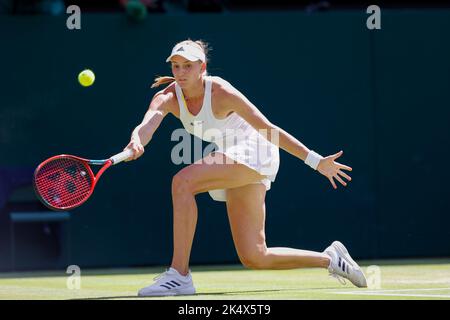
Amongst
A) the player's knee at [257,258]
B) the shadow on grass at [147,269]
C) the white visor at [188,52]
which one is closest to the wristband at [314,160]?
the player's knee at [257,258]

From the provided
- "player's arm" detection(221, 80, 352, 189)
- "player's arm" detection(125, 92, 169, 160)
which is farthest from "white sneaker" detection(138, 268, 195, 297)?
"player's arm" detection(221, 80, 352, 189)

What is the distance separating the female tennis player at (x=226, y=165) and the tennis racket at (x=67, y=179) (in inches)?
11.4

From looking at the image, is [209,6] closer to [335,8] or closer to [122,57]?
[122,57]

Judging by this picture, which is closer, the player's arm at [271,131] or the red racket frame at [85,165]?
the red racket frame at [85,165]

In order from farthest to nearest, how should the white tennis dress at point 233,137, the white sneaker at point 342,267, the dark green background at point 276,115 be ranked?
the dark green background at point 276,115 → the white sneaker at point 342,267 → the white tennis dress at point 233,137

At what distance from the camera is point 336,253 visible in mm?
6711

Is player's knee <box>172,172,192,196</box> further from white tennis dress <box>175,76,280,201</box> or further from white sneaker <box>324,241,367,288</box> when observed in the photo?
white sneaker <box>324,241,367,288</box>

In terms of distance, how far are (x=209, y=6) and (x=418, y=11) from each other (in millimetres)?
2073

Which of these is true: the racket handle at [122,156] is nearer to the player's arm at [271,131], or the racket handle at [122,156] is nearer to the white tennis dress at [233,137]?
the white tennis dress at [233,137]

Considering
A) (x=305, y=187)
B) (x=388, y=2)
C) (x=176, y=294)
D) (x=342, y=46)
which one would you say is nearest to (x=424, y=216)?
(x=305, y=187)

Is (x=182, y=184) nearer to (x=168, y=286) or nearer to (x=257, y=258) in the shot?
(x=168, y=286)

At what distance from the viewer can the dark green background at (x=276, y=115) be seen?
9953mm

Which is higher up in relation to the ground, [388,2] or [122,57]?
[388,2]

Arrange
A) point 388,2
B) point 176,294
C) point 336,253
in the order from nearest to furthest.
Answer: point 176,294 < point 336,253 < point 388,2
